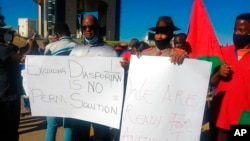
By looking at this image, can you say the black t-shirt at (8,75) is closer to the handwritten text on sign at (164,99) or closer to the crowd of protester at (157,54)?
the crowd of protester at (157,54)

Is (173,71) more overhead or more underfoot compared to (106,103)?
more overhead

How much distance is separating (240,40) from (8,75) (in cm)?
224

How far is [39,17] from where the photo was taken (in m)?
54.1

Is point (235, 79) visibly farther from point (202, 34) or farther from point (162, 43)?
point (162, 43)

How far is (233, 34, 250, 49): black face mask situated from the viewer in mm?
2772

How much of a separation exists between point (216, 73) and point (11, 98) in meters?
2.06

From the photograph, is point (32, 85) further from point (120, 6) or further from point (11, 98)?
point (120, 6)

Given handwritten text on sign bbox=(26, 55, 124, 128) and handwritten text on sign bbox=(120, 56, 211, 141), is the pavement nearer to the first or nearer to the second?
handwritten text on sign bbox=(26, 55, 124, 128)

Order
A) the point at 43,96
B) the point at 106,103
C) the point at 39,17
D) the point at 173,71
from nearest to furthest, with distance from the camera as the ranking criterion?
1. the point at 173,71
2. the point at 106,103
3. the point at 43,96
4. the point at 39,17

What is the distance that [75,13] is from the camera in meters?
46.4

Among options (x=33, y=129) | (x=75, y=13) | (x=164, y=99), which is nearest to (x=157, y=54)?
(x=164, y=99)

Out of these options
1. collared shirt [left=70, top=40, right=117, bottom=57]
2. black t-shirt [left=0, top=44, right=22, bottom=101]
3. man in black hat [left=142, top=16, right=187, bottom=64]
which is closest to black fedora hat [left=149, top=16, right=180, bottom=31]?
man in black hat [left=142, top=16, right=187, bottom=64]

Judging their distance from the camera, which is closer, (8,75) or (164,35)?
(164,35)

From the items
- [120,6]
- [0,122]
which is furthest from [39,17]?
[0,122]
